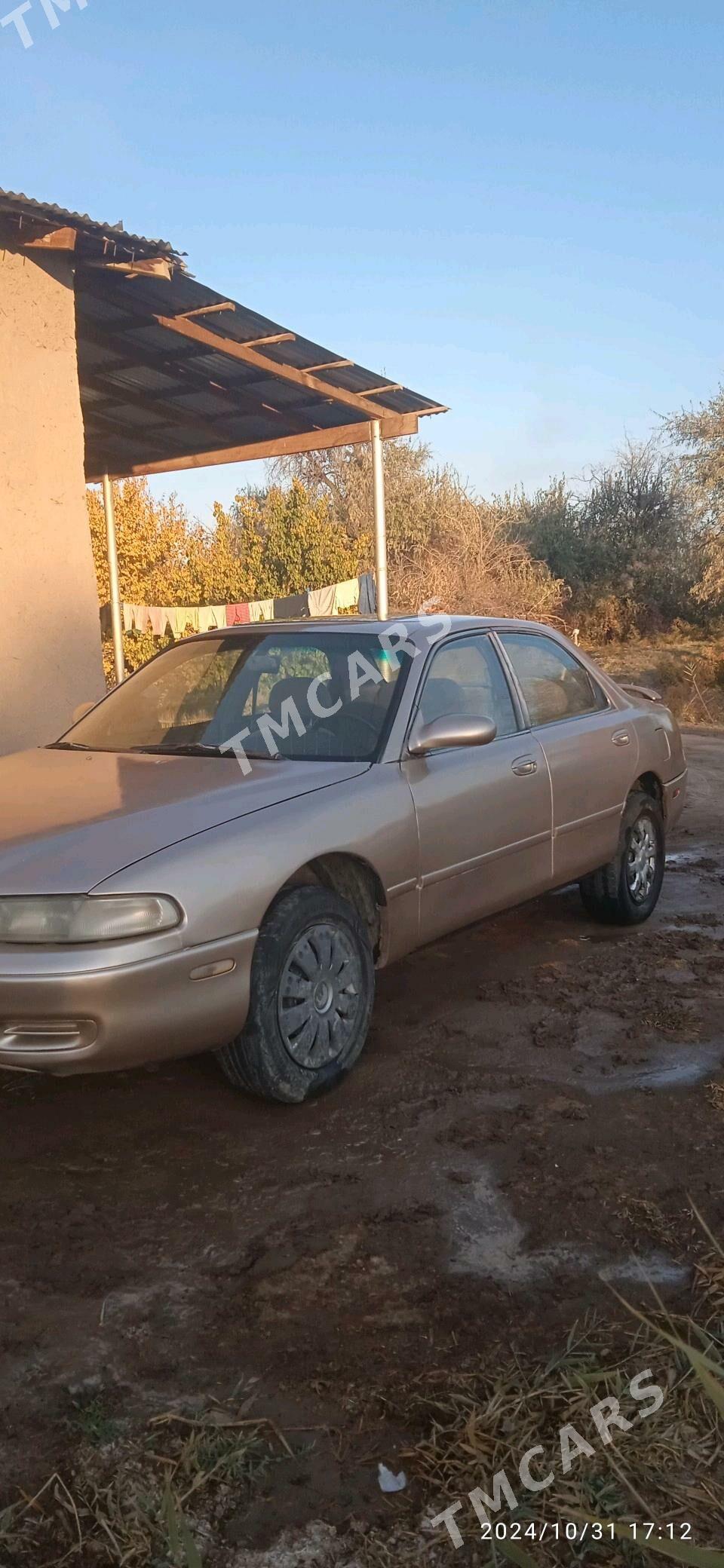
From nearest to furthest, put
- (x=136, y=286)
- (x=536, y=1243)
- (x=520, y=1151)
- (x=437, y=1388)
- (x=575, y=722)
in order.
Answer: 1. (x=437, y=1388)
2. (x=536, y=1243)
3. (x=520, y=1151)
4. (x=575, y=722)
5. (x=136, y=286)

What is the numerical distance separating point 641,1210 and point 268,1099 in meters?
1.16

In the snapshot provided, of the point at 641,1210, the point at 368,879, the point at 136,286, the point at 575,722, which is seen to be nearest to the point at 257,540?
the point at 136,286

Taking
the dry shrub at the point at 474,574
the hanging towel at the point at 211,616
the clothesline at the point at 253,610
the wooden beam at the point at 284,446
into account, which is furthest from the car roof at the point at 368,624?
the dry shrub at the point at 474,574

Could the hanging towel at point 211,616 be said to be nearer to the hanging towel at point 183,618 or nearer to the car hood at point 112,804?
the hanging towel at point 183,618

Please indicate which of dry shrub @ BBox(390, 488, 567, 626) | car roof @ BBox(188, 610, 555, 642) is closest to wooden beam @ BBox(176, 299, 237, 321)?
car roof @ BBox(188, 610, 555, 642)

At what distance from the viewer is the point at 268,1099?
11.8 feet

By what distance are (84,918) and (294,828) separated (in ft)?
2.40

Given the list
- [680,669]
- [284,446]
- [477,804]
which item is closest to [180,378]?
[284,446]

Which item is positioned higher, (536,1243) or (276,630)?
(276,630)

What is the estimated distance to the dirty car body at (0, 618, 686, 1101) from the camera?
316cm

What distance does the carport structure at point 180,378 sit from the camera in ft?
24.1

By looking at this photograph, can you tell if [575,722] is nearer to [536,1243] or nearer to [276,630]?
[276,630]

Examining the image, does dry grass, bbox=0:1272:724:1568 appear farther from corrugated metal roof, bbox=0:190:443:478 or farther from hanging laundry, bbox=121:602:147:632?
hanging laundry, bbox=121:602:147:632

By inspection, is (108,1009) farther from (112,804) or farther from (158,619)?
(158,619)
